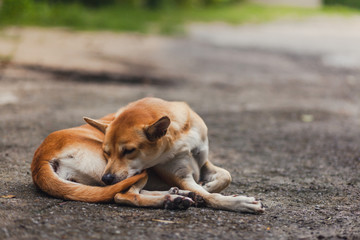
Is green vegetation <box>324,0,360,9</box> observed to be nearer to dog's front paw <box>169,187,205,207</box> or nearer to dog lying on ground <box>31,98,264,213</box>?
dog lying on ground <box>31,98,264,213</box>

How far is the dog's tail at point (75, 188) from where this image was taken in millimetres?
3920

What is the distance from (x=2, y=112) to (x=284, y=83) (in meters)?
6.30

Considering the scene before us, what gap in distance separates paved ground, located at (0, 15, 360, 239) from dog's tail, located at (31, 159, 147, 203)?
7 centimetres

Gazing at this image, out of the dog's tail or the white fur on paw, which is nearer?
the dog's tail

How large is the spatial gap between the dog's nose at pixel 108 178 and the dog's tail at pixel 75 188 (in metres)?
0.06

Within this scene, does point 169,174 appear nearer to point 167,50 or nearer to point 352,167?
point 352,167

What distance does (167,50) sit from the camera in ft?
50.2

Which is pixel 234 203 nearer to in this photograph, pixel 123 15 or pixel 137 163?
pixel 137 163

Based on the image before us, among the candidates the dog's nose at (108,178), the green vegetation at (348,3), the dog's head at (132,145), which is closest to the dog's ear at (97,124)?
the dog's head at (132,145)

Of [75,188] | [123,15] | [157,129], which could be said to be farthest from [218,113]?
[123,15]

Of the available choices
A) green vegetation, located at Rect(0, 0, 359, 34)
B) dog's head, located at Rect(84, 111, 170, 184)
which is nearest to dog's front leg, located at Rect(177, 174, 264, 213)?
dog's head, located at Rect(84, 111, 170, 184)

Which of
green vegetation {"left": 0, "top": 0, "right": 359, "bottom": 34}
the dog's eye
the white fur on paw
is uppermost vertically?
the dog's eye

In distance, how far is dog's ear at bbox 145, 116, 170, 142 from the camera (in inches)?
160

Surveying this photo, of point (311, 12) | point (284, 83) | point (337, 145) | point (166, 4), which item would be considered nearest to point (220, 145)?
point (337, 145)
